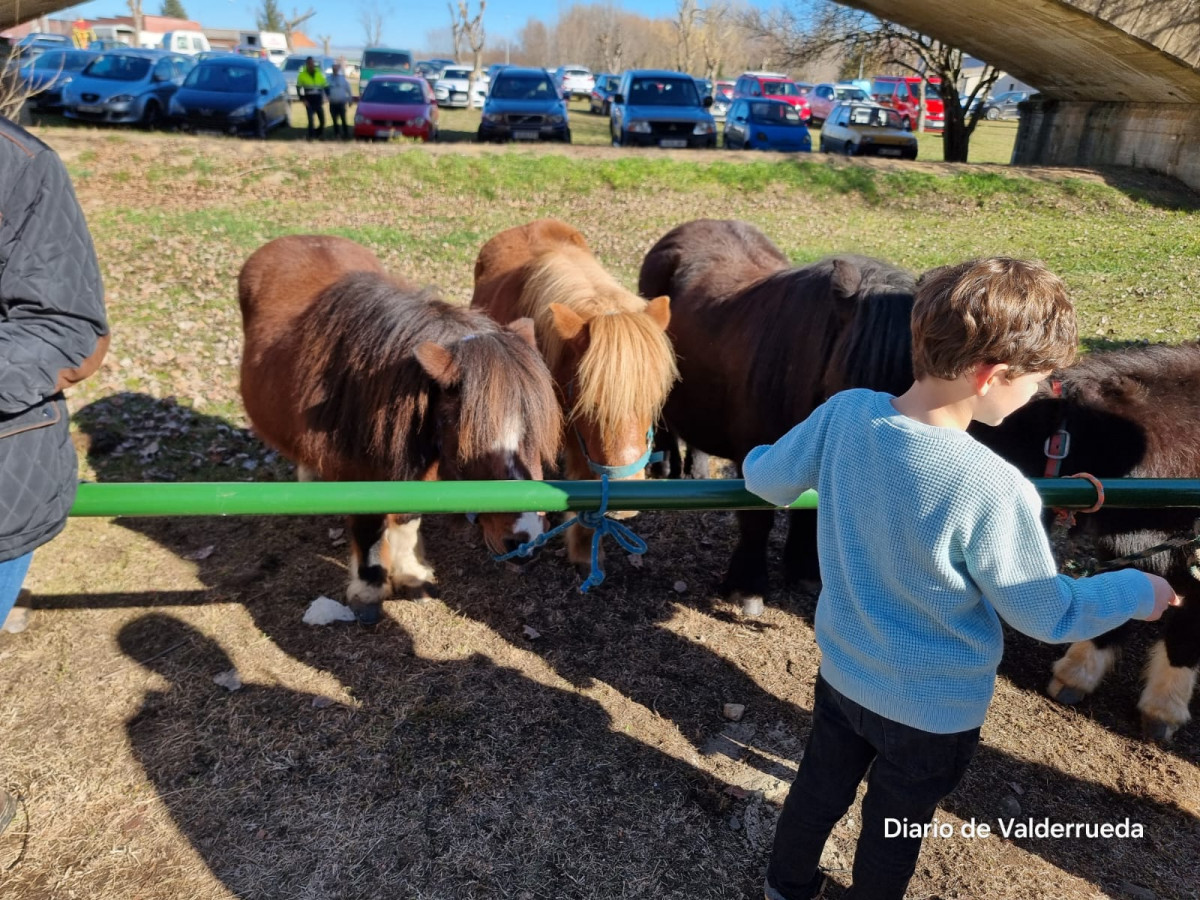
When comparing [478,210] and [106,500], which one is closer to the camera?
[106,500]

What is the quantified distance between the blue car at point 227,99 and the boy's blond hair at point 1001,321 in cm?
1948

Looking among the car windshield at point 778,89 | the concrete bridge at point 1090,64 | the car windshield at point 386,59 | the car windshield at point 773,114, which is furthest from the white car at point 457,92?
the concrete bridge at point 1090,64

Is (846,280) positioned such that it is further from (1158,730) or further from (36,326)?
(36,326)

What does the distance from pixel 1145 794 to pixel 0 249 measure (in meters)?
4.33

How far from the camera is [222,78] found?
1833 centimetres

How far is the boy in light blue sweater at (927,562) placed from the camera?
1559 mm

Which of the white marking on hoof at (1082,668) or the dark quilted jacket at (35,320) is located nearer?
the dark quilted jacket at (35,320)

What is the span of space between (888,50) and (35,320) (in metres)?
22.3

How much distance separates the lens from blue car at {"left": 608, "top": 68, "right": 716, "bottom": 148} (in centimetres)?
1766

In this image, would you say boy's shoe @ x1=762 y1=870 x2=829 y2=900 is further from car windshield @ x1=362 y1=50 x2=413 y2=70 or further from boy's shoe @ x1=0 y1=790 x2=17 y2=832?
car windshield @ x1=362 y1=50 x2=413 y2=70

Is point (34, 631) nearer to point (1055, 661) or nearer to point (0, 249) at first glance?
point (0, 249)

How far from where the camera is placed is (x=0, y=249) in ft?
6.03

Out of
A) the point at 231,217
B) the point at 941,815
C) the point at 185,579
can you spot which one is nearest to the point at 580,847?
the point at 941,815

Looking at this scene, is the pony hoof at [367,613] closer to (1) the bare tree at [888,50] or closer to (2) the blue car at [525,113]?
(2) the blue car at [525,113]
